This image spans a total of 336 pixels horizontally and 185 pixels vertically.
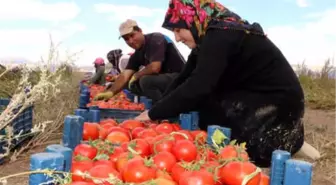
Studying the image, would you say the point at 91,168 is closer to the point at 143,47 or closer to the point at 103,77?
the point at 143,47

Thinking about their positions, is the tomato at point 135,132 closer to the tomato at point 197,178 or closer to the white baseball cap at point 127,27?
the tomato at point 197,178

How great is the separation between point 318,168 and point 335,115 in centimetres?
420

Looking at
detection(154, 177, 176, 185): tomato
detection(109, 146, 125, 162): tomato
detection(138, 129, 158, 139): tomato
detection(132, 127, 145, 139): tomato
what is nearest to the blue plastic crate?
detection(132, 127, 145, 139): tomato

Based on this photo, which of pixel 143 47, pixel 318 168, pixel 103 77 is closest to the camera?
pixel 318 168

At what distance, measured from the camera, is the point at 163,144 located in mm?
2117

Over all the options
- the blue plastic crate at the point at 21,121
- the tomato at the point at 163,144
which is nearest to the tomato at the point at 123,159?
the tomato at the point at 163,144

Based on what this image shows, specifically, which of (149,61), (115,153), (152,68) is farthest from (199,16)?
(149,61)

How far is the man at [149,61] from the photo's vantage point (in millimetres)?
5141

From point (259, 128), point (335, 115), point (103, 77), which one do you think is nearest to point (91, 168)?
point (259, 128)

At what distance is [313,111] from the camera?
344 inches

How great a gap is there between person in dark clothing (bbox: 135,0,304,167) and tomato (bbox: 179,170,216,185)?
1.20m

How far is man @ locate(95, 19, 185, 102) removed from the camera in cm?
514

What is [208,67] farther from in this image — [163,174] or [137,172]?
[137,172]

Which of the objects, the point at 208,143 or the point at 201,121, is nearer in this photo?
the point at 208,143
